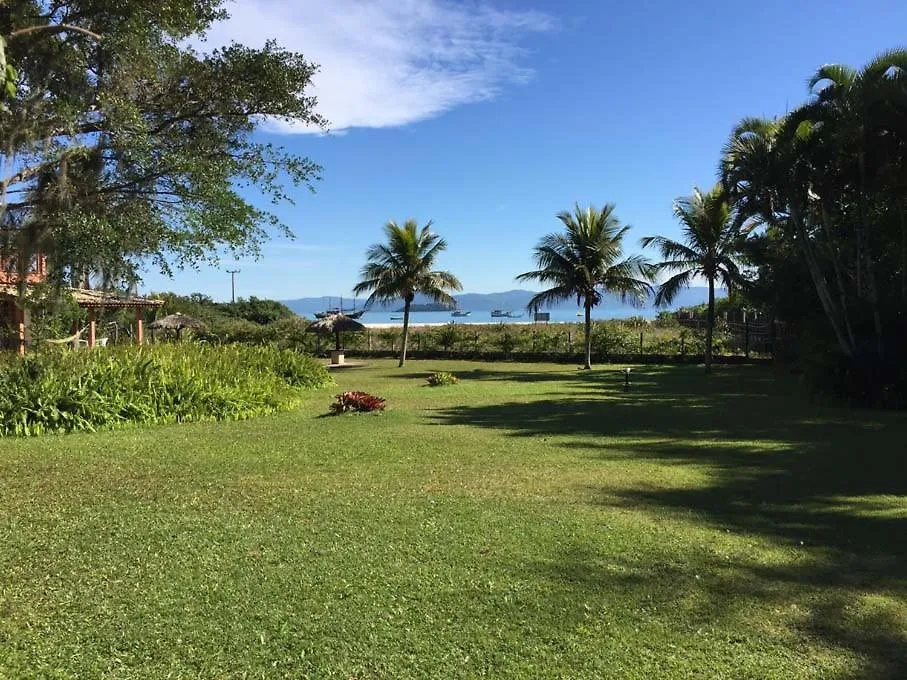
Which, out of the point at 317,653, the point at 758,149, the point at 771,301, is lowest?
the point at 317,653

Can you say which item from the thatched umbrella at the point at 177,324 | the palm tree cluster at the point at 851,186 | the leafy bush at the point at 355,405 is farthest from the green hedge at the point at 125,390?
the thatched umbrella at the point at 177,324

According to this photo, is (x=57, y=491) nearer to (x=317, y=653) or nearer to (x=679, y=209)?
(x=317, y=653)

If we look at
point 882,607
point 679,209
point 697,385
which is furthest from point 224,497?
point 679,209

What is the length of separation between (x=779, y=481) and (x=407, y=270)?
74.1 ft

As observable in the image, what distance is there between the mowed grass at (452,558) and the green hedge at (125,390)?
1.08 m

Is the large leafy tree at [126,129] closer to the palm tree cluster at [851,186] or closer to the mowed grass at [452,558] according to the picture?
the mowed grass at [452,558]

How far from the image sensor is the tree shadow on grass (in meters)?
3.90

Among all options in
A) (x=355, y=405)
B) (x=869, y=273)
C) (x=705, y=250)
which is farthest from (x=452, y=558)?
(x=705, y=250)

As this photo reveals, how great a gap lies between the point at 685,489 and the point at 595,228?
20112 millimetres

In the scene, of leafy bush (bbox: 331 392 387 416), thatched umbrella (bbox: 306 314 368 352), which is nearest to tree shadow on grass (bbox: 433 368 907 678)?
leafy bush (bbox: 331 392 387 416)

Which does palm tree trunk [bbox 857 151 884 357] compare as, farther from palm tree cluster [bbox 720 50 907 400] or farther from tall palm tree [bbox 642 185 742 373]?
tall palm tree [bbox 642 185 742 373]

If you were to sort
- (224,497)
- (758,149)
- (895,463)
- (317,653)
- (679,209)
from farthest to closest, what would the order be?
1. (679,209)
2. (758,149)
3. (895,463)
4. (224,497)
5. (317,653)

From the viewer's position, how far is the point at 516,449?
8.46 m

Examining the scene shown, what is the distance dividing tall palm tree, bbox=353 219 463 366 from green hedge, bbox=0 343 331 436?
13824mm
